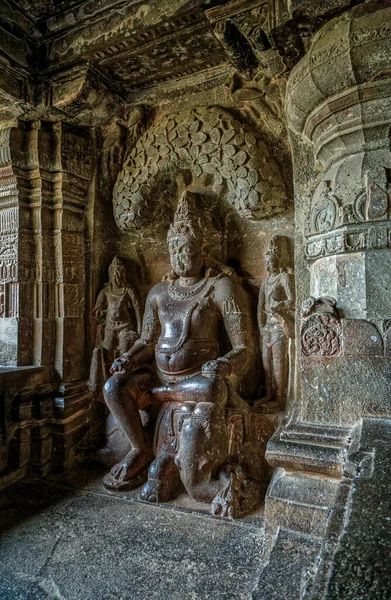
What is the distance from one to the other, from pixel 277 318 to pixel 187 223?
1089 mm

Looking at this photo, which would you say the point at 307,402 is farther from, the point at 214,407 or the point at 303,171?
the point at 303,171

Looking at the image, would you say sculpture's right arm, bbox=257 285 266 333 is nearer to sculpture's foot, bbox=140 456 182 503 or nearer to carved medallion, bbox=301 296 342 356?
carved medallion, bbox=301 296 342 356

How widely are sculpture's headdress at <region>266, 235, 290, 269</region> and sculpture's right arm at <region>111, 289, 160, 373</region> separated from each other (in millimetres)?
1107

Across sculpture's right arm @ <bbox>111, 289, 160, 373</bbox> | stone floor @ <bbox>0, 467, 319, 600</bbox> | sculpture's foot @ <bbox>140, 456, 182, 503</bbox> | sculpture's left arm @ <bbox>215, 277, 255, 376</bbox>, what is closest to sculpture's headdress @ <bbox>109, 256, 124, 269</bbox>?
sculpture's right arm @ <bbox>111, 289, 160, 373</bbox>

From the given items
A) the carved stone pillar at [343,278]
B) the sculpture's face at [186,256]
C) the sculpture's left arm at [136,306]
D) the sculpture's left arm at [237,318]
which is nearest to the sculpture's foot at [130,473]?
the sculpture's left arm at [237,318]

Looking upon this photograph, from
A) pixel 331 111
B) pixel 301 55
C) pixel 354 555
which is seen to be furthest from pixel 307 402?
pixel 301 55

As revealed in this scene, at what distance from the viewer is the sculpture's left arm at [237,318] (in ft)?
9.71

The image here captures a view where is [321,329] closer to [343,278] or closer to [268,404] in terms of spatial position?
[343,278]

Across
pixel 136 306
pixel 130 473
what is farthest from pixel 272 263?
pixel 130 473

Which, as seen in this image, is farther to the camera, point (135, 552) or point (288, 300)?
point (288, 300)

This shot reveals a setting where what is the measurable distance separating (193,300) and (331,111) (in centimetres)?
169

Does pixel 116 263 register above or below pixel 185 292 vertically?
above

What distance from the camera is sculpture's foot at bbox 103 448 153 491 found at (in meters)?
2.93

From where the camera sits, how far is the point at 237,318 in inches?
121
